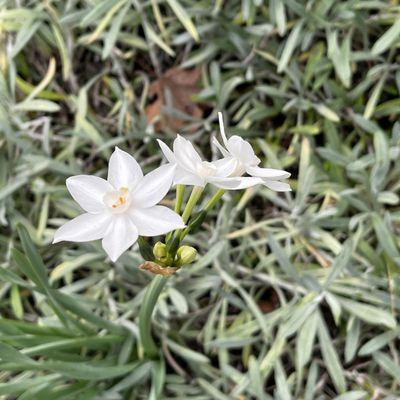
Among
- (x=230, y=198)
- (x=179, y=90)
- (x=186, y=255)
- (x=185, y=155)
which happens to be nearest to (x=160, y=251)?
(x=186, y=255)

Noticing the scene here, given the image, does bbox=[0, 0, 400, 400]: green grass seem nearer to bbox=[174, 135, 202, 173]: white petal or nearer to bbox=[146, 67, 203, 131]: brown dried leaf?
bbox=[146, 67, 203, 131]: brown dried leaf

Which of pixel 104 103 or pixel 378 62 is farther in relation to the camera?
pixel 104 103

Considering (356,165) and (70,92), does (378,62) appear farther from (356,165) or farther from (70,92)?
(70,92)

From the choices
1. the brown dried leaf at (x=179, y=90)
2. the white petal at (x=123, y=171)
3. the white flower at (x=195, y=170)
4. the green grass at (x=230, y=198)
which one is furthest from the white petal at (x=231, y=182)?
the brown dried leaf at (x=179, y=90)

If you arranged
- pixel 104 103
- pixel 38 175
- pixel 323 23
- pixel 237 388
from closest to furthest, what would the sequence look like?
pixel 237 388, pixel 323 23, pixel 38 175, pixel 104 103

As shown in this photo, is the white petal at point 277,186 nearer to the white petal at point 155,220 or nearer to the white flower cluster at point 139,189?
the white flower cluster at point 139,189

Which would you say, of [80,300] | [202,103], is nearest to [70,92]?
[202,103]

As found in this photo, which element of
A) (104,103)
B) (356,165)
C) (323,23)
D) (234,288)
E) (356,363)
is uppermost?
(323,23)

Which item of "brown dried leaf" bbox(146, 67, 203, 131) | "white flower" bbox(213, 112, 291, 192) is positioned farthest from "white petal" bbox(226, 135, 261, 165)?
"brown dried leaf" bbox(146, 67, 203, 131)
